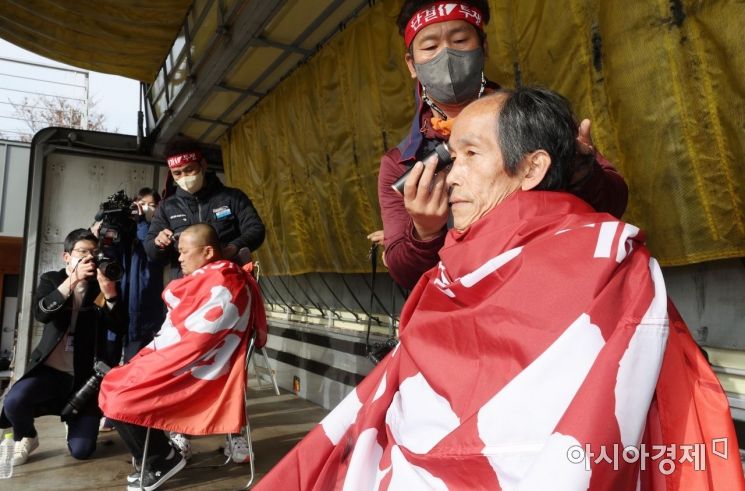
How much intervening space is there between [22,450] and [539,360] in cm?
380

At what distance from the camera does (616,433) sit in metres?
0.74

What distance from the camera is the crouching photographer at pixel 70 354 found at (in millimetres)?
3473

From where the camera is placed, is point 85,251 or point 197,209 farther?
point 85,251

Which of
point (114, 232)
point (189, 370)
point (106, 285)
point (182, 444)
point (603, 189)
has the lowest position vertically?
point (182, 444)

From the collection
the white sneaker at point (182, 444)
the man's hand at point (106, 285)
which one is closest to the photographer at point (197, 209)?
the man's hand at point (106, 285)

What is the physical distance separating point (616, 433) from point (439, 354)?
1.09 feet

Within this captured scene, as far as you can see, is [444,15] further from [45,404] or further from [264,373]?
[264,373]

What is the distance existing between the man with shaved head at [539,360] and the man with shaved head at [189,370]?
74.2 inches

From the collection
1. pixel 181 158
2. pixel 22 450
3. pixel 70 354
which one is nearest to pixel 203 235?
pixel 181 158

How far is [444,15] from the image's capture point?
1601 mm

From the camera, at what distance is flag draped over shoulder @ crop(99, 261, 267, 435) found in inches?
106

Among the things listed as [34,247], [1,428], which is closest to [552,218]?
[1,428]

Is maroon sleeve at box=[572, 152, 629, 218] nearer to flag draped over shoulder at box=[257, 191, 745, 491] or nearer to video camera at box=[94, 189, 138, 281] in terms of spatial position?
flag draped over shoulder at box=[257, 191, 745, 491]

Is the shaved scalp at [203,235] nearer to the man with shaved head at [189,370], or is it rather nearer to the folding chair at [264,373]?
the man with shaved head at [189,370]
